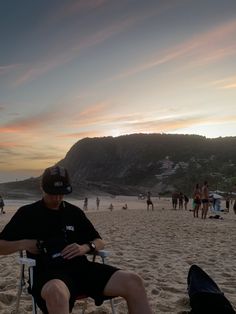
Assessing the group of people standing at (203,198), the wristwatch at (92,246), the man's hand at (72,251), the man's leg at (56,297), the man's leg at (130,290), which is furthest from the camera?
the group of people standing at (203,198)

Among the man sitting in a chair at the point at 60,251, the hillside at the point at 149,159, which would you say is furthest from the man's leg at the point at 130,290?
the hillside at the point at 149,159

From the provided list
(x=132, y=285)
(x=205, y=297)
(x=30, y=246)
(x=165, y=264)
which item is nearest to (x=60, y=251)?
(x=30, y=246)

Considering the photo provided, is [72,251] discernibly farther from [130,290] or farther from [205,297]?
[205,297]

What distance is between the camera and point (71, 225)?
3537 mm

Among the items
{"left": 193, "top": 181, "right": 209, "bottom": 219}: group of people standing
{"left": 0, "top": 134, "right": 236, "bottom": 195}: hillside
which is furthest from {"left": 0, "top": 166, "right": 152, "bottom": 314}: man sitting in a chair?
{"left": 0, "top": 134, "right": 236, "bottom": 195}: hillside

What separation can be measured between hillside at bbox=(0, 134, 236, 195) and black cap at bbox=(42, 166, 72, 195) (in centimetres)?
7559

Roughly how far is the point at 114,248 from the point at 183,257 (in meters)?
1.57

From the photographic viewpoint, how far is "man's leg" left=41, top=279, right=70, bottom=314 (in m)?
2.72

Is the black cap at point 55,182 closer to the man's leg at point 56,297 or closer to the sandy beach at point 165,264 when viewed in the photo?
the man's leg at point 56,297

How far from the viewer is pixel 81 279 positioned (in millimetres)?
3219

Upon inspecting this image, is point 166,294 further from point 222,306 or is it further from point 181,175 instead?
point 181,175

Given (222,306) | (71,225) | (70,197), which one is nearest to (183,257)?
(222,306)

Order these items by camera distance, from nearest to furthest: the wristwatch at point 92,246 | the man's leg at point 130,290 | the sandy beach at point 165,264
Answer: the man's leg at point 130,290 → the wristwatch at point 92,246 → the sandy beach at point 165,264

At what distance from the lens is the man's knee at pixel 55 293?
Answer: 276 centimetres
